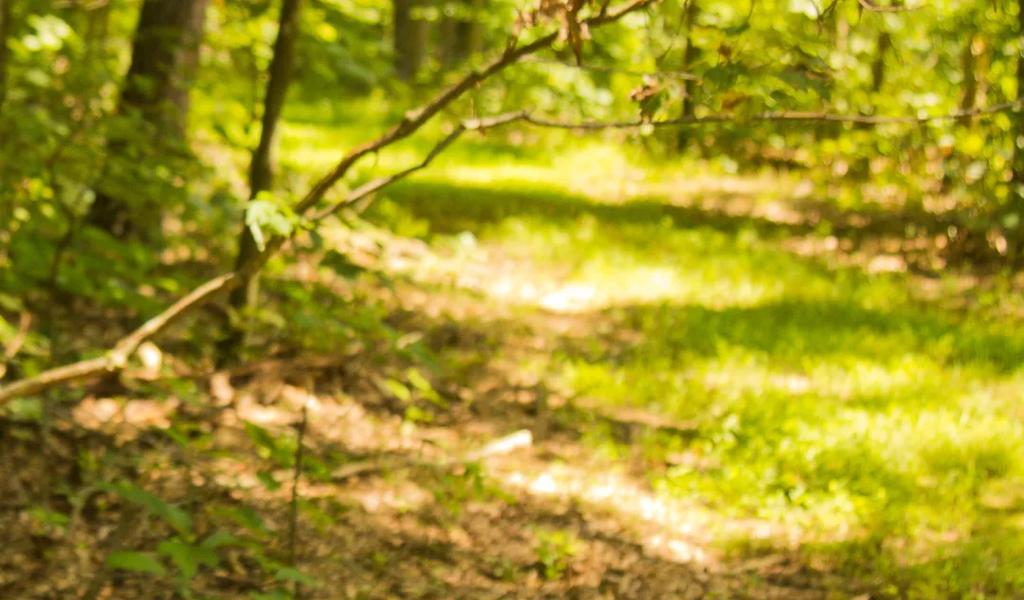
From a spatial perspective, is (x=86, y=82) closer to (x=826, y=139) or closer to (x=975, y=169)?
(x=975, y=169)

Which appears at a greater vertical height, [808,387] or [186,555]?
[808,387]

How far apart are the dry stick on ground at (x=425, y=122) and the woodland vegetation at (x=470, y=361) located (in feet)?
0.05

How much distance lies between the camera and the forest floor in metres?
4.08

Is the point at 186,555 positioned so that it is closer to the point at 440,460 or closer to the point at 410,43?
the point at 440,460

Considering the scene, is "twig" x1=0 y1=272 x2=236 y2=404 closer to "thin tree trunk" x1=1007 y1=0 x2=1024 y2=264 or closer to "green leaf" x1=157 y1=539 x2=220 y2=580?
"green leaf" x1=157 y1=539 x2=220 y2=580

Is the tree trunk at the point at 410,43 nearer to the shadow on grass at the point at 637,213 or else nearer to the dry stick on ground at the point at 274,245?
the shadow on grass at the point at 637,213

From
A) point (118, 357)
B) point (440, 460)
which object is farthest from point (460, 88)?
point (440, 460)

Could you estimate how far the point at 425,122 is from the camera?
9.82 ft

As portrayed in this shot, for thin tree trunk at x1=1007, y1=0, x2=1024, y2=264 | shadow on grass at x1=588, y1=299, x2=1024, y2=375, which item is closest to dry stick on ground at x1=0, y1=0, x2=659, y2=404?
thin tree trunk at x1=1007, y1=0, x2=1024, y2=264

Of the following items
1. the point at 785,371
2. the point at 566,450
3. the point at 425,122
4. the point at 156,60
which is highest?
the point at 156,60

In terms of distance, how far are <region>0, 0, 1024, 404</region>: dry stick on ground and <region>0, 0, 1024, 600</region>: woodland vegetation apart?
0.05ft

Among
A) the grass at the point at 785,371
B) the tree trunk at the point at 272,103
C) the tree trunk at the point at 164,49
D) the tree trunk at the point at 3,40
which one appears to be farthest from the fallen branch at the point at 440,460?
the tree trunk at the point at 164,49

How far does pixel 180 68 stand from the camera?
6047 millimetres

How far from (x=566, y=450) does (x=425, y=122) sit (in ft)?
8.58
